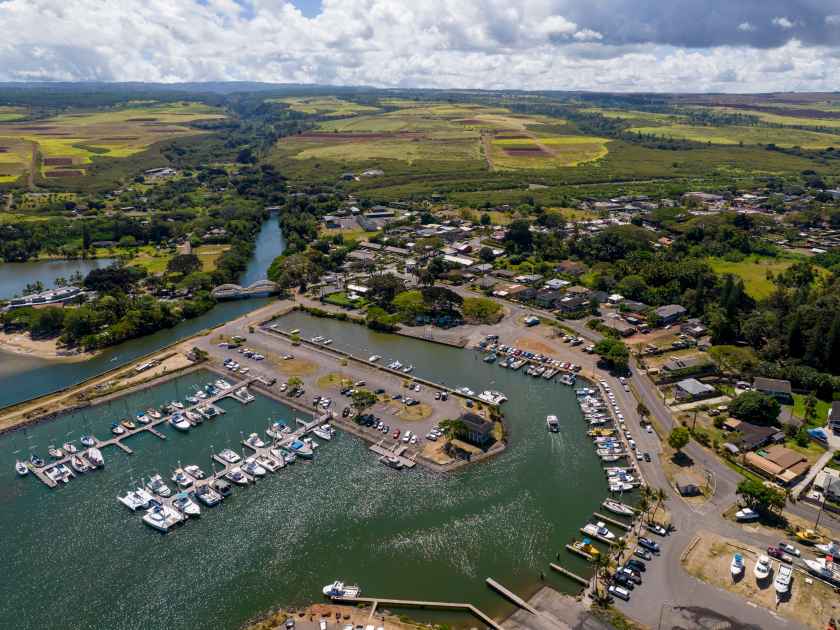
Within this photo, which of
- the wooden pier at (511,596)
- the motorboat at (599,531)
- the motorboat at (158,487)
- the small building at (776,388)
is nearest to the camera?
the wooden pier at (511,596)

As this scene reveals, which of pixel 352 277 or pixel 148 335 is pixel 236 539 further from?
pixel 352 277

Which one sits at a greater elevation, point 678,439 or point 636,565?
point 678,439

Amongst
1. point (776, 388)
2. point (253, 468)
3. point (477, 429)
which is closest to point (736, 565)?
point (477, 429)

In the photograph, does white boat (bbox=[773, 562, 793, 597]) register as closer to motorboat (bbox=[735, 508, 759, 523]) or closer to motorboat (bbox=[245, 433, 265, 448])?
motorboat (bbox=[735, 508, 759, 523])

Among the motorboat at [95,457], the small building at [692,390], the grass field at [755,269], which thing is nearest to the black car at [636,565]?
the small building at [692,390]

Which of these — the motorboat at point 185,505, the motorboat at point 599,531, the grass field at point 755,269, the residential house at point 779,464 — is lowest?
the motorboat at point 185,505

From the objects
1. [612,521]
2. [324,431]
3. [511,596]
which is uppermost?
[612,521]

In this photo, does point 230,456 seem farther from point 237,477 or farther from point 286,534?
point 286,534

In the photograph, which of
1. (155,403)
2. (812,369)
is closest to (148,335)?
(155,403)

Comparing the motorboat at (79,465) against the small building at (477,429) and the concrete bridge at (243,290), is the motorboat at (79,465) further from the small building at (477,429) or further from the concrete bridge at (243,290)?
the concrete bridge at (243,290)
